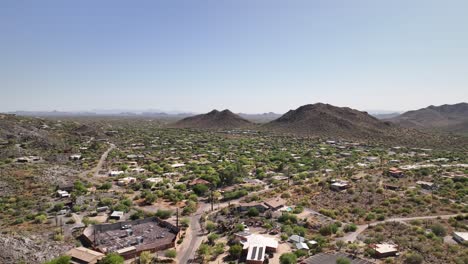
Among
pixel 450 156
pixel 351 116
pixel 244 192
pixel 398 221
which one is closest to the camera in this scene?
pixel 398 221

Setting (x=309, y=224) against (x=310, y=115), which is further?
(x=310, y=115)

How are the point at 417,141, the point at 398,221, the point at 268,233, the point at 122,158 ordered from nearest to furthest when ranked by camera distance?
the point at 268,233 < the point at 398,221 < the point at 122,158 < the point at 417,141

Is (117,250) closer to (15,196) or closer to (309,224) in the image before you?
(309,224)

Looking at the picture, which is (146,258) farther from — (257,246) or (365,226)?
(365,226)

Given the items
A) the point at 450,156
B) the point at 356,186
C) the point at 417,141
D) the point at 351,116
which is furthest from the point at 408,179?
the point at 351,116

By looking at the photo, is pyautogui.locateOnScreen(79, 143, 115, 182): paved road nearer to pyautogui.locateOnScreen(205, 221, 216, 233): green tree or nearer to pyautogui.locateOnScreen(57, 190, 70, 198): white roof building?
pyautogui.locateOnScreen(57, 190, 70, 198): white roof building

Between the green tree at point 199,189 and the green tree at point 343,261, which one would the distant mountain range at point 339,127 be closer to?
the green tree at point 199,189
